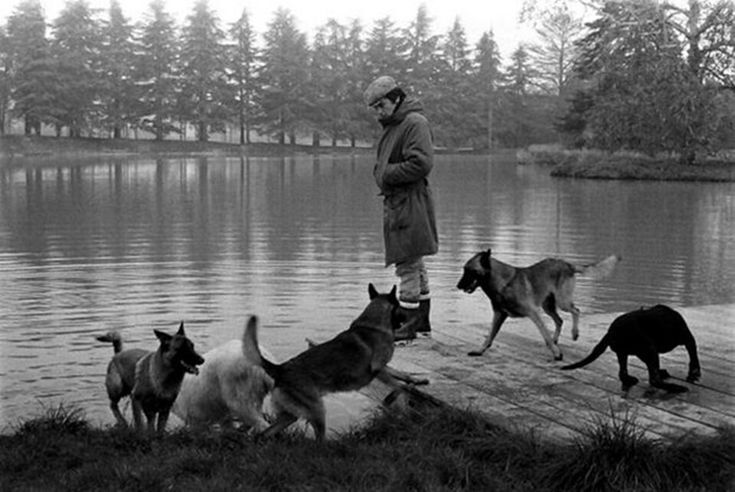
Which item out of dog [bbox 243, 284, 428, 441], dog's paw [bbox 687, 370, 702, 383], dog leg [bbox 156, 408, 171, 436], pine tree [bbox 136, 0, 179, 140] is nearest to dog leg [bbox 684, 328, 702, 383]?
dog's paw [bbox 687, 370, 702, 383]

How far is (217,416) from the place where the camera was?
17.8 feet

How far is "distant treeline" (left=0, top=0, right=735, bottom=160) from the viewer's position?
61.8 metres

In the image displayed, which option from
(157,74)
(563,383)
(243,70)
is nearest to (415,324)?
(563,383)

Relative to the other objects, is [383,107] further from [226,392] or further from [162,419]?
[162,419]

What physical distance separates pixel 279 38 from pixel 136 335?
6767cm

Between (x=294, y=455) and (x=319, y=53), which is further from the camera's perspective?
(x=319, y=53)

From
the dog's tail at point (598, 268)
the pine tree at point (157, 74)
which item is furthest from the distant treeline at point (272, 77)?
the dog's tail at point (598, 268)

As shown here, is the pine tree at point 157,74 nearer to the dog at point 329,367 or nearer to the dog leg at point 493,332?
the dog leg at point 493,332

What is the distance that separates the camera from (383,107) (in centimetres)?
631

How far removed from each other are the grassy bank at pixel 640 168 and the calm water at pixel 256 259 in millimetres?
8653

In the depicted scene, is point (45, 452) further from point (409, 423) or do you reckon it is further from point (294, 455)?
point (409, 423)

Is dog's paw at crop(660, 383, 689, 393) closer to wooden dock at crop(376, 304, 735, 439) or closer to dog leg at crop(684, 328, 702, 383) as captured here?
wooden dock at crop(376, 304, 735, 439)

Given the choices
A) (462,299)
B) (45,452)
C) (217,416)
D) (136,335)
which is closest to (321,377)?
(217,416)

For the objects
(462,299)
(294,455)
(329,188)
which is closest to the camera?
(294,455)
